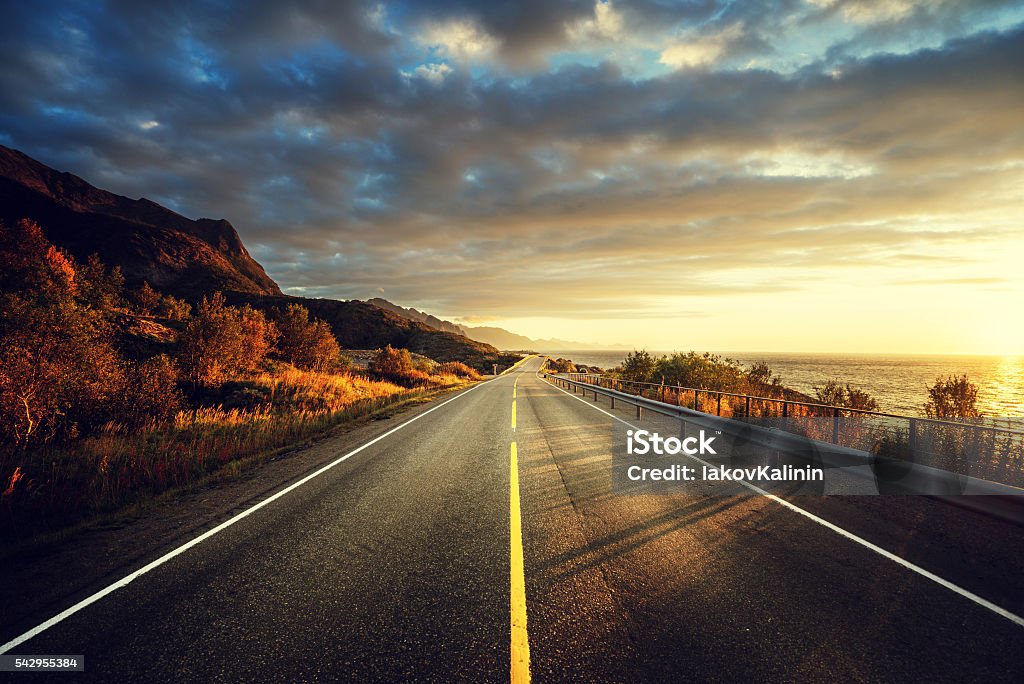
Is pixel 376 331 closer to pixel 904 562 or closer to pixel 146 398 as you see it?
pixel 146 398

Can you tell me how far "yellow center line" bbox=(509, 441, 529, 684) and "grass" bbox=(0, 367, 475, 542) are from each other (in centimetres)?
601

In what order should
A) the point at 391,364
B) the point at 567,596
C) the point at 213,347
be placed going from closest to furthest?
the point at 567,596
the point at 213,347
the point at 391,364

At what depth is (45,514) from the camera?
19.8 feet

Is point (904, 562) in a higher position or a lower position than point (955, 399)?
lower

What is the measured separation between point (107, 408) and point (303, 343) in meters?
21.2

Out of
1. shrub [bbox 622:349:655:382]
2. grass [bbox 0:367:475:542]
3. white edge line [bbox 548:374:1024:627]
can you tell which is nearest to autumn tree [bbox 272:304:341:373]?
grass [bbox 0:367:475:542]

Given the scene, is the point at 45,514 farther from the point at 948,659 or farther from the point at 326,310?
the point at 326,310

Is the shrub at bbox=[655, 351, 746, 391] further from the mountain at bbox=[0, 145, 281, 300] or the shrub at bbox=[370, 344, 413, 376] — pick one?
the mountain at bbox=[0, 145, 281, 300]

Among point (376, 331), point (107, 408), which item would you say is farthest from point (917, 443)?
point (376, 331)

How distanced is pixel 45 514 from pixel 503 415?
12.3 metres

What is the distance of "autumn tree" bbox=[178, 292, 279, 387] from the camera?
18.6 meters

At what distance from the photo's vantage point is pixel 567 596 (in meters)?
3.73

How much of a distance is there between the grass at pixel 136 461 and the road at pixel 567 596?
2.79m

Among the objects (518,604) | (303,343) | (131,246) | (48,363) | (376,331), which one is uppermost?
(131,246)
